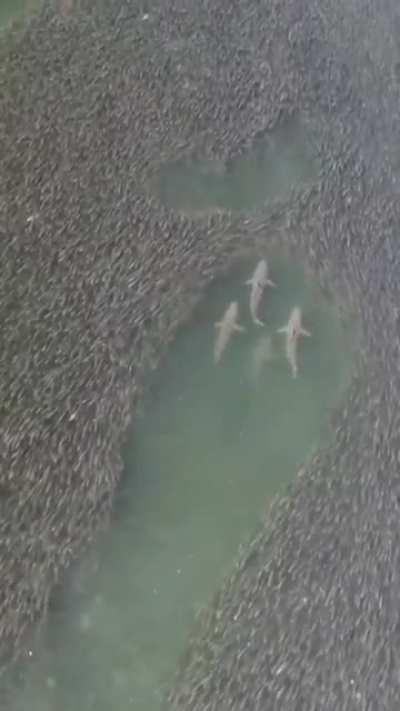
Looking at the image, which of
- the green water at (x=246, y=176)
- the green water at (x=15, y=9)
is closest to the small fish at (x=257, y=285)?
the green water at (x=246, y=176)

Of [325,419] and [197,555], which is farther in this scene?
[325,419]

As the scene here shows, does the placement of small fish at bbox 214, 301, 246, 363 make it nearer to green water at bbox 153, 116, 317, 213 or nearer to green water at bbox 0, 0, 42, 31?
green water at bbox 153, 116, 317, 213

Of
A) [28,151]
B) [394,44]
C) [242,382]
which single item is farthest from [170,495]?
[394,44]

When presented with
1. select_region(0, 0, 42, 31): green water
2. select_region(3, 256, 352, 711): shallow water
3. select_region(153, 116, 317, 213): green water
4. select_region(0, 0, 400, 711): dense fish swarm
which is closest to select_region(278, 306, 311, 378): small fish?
select_region(3, 256, 352, 711): shallow water

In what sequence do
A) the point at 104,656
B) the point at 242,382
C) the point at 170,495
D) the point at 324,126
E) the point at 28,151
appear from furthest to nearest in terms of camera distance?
the point at 324,126 < the point at 28,151 < the point at 242,382 < the point at 170,495 < the point at 104,656

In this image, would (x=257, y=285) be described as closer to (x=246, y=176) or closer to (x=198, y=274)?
(x=198, y=274)

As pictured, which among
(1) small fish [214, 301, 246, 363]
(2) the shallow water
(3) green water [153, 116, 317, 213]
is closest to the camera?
(2) the shallow water

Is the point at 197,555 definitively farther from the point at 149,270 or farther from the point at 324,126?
the point at 324,126
